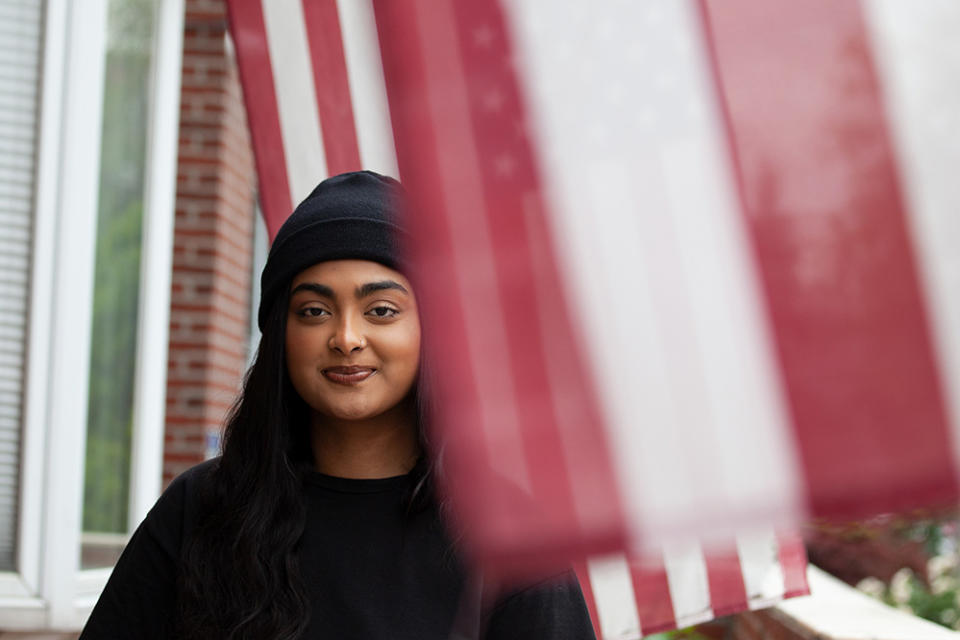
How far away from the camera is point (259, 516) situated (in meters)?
1.92

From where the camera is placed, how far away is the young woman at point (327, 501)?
1.76 metres

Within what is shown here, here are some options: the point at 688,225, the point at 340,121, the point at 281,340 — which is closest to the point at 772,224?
the point at 688,225

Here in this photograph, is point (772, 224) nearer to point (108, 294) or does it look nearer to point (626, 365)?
point (626, 365)

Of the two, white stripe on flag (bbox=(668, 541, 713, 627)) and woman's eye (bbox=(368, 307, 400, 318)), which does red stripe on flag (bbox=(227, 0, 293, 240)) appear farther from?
white stripe on flag (bbox=(668, 541, 713, 627))

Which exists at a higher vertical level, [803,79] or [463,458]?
[803,79]

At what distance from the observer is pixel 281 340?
190 cm

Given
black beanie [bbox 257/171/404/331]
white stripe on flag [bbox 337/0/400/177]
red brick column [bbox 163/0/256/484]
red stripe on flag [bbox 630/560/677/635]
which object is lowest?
red stripe on flag [bbox 630/560/677/635]

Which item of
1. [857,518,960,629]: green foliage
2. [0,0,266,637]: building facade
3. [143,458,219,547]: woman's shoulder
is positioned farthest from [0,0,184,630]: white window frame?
[857,518,960,629]: green foliage

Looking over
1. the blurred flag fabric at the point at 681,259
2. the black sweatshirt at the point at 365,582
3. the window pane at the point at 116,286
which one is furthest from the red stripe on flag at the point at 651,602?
the window pane at the point at 116,286

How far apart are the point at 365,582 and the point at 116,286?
2.68 m

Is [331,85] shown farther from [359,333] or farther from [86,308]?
[86,308]

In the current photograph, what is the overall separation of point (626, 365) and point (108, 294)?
377 cm

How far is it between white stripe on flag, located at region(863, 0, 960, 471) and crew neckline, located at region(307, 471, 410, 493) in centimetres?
143

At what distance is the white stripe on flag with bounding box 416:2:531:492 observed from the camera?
69cm
